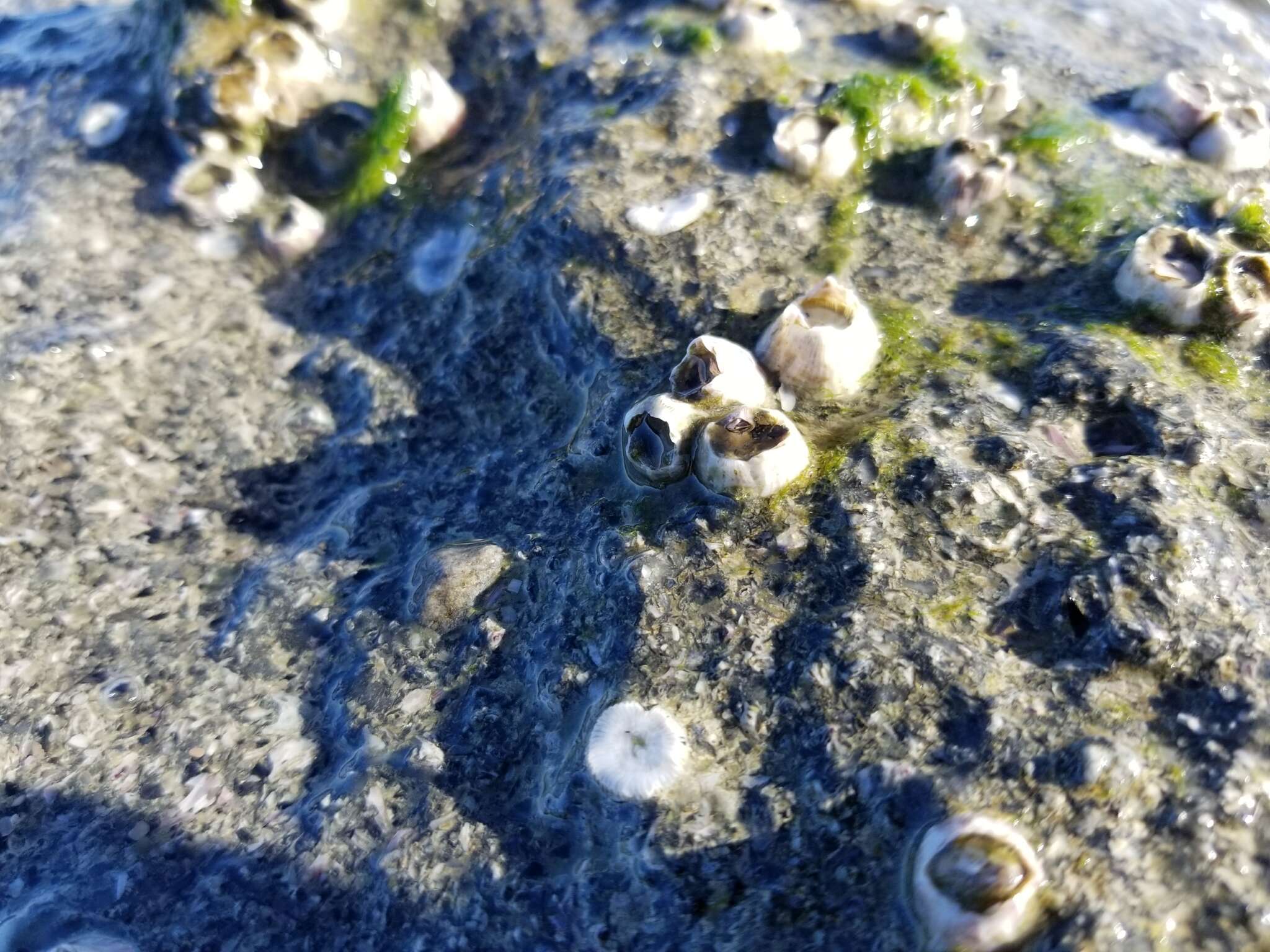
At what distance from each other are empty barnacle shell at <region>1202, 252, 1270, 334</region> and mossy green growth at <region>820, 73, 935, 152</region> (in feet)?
4.78

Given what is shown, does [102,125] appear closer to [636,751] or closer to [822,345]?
[822,345]

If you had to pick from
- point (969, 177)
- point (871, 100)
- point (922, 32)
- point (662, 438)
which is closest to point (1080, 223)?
point (969, 177)

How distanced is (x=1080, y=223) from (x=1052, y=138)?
556mm

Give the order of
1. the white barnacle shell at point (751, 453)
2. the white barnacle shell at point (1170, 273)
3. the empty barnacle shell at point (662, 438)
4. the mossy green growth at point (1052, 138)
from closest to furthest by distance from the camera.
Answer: the white barnacle shell at point (751, 453)
the empty barnacle shell at point (662, 438)
the white barnacle shell at point (1170, 273)
the mossy green growth at point (1052, 138)

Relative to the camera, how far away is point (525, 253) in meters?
3.68

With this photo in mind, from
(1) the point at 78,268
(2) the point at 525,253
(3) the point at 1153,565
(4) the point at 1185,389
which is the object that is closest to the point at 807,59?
(2) the point at 525,253

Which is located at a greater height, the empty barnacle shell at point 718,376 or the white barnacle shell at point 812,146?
the white barnacle shell at point 812,146

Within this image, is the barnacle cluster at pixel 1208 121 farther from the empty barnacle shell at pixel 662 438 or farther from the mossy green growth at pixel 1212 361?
the empty barnacle shell at pixel 662 438

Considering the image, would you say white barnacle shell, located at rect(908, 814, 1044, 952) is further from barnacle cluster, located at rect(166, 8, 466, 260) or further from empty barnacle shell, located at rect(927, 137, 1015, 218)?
barnacle cluster, located at rect(166, 8, 466, 260)

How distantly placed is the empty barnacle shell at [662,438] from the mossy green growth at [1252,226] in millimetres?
2112

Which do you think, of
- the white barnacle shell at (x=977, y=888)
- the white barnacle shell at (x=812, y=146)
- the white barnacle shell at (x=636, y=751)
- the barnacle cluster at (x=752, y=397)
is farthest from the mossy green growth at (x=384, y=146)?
the white barnacle shell at (x=977, y=888)

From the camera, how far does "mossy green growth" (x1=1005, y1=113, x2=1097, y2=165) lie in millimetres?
3908

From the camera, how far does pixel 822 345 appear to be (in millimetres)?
2947

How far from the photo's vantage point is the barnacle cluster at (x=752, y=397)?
2.70m
